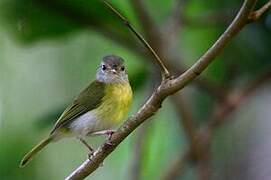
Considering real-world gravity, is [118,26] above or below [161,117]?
above

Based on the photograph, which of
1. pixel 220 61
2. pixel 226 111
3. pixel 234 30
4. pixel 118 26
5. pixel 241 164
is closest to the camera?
pixel 234 30

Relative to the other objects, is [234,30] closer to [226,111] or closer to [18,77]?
[226,111]

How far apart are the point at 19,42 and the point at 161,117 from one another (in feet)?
3.03

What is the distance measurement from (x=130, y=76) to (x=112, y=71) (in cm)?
67

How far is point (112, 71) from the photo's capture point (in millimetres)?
2859

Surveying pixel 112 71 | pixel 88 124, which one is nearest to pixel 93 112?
pixel 88 124

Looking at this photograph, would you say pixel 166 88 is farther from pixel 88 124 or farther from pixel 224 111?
pixel 224 111

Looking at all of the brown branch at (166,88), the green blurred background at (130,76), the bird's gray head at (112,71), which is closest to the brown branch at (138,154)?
the green blurred background at (130,76)

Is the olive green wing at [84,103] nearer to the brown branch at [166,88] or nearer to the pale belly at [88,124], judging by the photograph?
the pale belly at [88,124]

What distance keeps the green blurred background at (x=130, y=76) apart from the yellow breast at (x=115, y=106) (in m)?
0.59

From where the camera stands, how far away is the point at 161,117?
4.04m

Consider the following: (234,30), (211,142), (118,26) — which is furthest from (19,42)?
(234,30)

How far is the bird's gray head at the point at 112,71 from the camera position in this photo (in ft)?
9.38

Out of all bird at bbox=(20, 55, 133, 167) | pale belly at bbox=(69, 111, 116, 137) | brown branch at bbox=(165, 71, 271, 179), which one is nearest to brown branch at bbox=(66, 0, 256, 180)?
bird at bbox=(20, 55, 133, 167)
